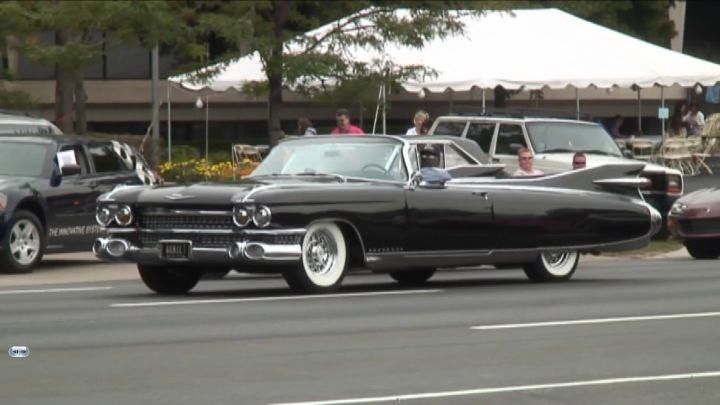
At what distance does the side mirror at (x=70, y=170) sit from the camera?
825 inches

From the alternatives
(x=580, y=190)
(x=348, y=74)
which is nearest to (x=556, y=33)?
(x=348, y=74)

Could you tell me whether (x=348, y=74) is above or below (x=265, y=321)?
above

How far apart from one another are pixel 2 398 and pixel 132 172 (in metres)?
13.0

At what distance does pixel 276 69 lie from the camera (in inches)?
1106

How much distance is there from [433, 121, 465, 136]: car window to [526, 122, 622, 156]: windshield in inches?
43.0

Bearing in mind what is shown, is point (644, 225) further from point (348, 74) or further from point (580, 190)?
point (348, 74)

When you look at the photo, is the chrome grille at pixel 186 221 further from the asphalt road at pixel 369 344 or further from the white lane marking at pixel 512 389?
the white lane marking at pixel 512 389

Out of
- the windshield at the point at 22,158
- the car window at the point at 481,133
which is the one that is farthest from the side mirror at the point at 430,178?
the car window at the point at 481,133

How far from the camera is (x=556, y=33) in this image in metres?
34.2

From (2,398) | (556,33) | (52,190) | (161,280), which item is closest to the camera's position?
(2,398)

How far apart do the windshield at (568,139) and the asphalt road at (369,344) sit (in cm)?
956

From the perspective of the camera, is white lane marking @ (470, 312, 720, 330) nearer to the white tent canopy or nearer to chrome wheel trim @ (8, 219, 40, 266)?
chrome wheel trim @ (8, 219, 40, 266)

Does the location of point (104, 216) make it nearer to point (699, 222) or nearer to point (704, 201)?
point (699, 222)

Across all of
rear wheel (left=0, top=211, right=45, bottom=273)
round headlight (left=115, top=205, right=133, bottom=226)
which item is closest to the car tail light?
rear wheel (left=0, top=211, right=45, bottom=273)
